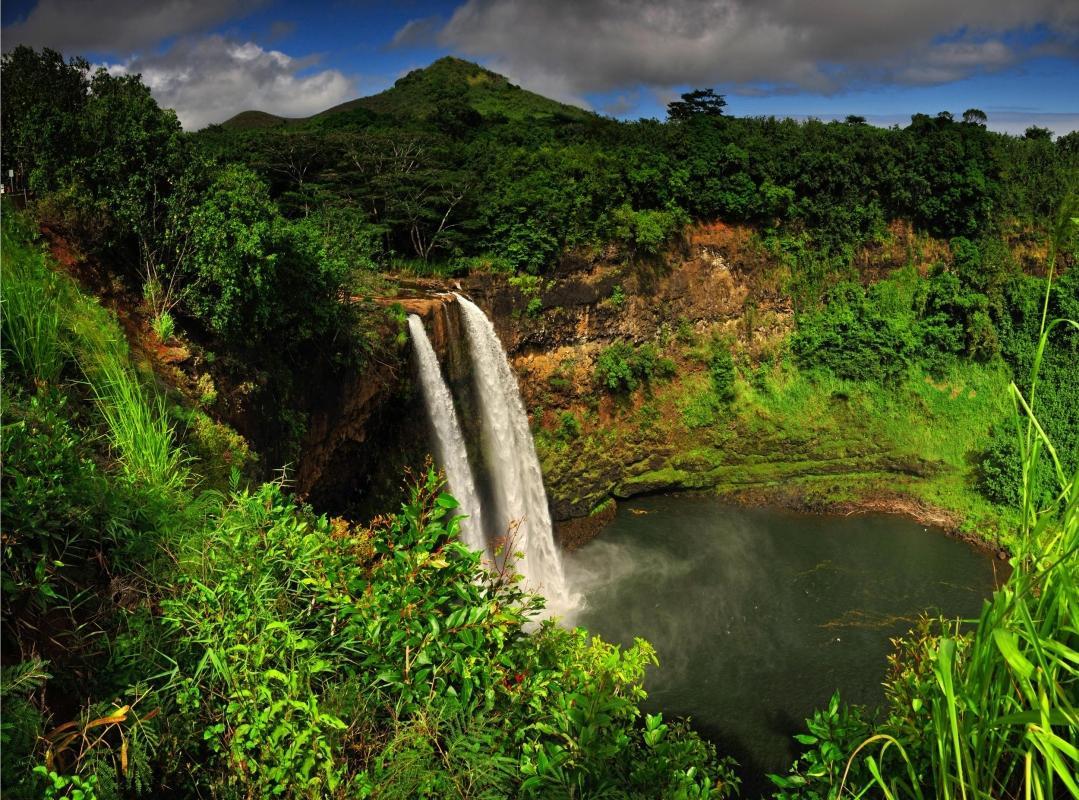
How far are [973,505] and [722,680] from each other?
32.1ft

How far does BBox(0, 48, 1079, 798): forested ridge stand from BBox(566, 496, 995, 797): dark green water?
1.68m

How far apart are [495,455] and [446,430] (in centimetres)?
215

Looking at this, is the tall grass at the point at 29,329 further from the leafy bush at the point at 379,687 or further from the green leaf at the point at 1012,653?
the green leaf at the point at 1012,653

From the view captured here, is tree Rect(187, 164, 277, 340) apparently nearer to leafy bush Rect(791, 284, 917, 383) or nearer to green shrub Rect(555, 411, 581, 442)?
green shrub Rect(555, 411, 581, 442)

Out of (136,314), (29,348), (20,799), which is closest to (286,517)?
(20,799)

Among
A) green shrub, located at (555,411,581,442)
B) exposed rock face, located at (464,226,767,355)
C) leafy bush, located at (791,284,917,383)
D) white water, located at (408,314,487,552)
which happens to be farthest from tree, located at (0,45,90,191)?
leafy bush, located at (791,284,917,383)

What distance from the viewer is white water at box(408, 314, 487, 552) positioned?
12820 mm

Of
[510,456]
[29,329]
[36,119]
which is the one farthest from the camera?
[510,456]

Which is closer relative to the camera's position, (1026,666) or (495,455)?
(1026,666)

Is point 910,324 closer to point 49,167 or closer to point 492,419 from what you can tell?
point 492,419

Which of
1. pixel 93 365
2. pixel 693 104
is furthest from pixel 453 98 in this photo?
pixel 93 365

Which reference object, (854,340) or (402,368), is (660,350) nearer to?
(854,340)

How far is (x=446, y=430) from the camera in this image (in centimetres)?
1308

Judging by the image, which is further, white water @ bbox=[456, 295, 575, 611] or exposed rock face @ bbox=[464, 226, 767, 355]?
exposed rock face @ bbox=[464, 226, 767, 355]
